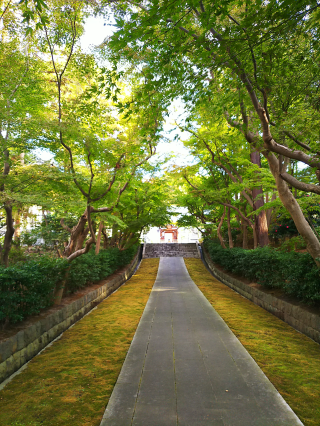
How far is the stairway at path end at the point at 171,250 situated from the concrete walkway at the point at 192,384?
18.8 metres

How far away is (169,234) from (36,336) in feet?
121

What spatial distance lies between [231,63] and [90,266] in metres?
7.84

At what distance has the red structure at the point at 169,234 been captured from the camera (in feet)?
129

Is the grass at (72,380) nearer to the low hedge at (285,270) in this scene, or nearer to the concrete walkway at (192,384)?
the concrete walkway at (192,384)

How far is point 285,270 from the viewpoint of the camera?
719 cm

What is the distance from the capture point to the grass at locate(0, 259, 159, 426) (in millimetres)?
3064

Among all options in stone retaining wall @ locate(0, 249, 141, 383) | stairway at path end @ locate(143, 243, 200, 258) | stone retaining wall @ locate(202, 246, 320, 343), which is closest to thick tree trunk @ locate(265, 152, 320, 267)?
stone retaining wall @ locate(202, 246, 320, 343)

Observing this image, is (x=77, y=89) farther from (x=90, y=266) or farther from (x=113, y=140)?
(x=90, y=266)

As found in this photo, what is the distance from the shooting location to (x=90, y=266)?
9820 mm

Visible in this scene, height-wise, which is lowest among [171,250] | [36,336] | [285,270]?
[36,336]

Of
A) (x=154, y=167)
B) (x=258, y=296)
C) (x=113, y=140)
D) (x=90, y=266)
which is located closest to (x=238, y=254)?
(x=258, y=296)

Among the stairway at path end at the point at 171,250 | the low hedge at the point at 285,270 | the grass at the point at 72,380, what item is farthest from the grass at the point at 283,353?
the stairway at path end at the point at 171,250

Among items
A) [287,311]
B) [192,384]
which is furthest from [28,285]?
[287,311]

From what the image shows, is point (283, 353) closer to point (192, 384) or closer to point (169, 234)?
point (192, 384)
